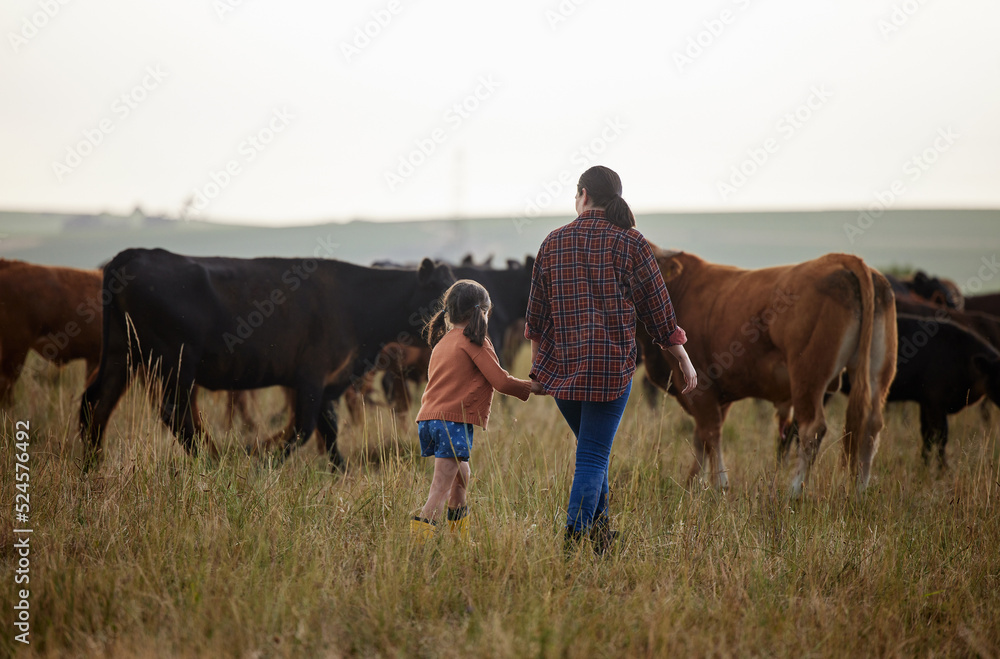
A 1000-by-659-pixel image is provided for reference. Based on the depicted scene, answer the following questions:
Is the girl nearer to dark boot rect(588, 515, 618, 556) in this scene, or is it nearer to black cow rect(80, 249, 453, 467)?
dark boot rect(588, 515, 618, 556)

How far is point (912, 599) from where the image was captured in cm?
347

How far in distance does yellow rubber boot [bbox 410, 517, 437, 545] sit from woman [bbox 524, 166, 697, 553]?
0.69 m

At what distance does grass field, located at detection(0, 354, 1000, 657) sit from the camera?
9.55 ft

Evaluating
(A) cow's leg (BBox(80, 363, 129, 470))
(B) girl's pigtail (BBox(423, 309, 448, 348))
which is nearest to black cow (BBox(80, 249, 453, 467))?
(A) cow's leg (BBox(80, 363, 129, 470))

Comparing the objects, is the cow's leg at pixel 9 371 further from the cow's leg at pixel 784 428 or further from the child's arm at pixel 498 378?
the cow's leg at pixel 784 428

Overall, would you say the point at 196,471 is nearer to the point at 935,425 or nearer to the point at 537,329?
the point at 537,329

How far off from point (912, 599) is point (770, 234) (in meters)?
65.6

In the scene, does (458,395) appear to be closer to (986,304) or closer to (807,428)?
(807,428)

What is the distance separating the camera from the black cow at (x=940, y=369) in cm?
725

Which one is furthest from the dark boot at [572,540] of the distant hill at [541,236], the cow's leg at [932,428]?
the distant hill at [541,236]

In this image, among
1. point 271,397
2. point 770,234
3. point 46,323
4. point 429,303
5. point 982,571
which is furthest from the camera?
point 770,234

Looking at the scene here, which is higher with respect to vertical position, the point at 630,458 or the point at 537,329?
the point at 537,329

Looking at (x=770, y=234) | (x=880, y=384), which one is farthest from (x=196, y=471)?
(x=770, y=234)

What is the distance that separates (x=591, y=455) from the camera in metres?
3.74
